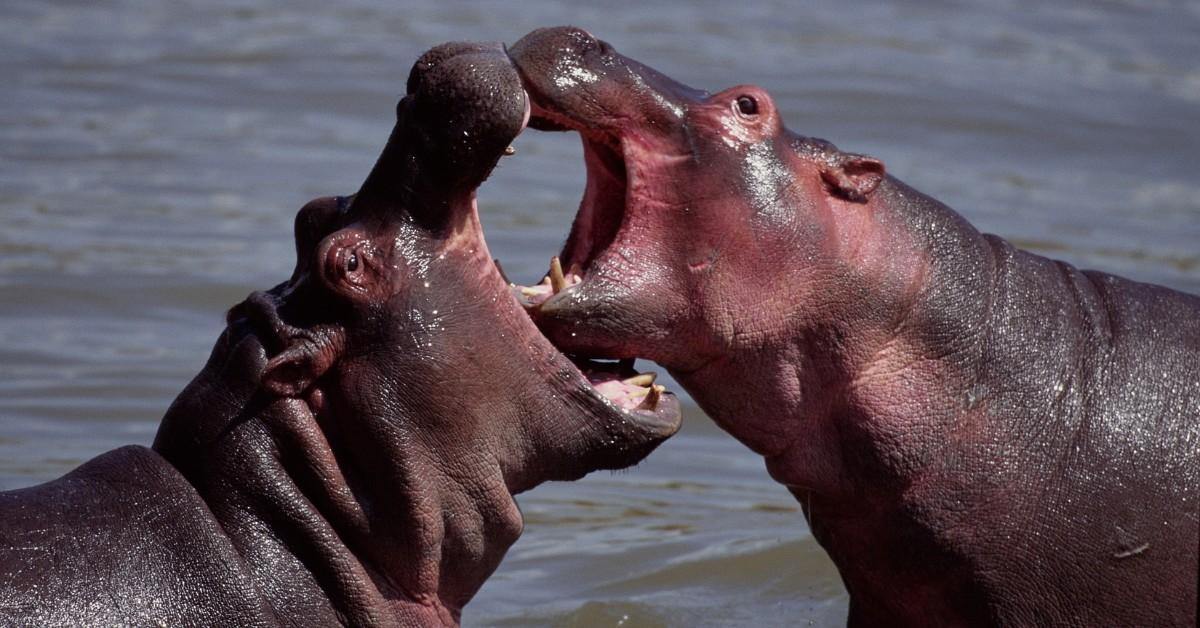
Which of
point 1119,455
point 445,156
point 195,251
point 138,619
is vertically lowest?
point 195,251

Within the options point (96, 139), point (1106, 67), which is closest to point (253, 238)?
point (96, 139)

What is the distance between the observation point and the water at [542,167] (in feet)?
28.3

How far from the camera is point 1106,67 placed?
1716 centimetres

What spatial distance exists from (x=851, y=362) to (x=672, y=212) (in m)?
0.68

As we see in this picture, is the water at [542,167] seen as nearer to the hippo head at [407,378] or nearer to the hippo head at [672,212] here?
the hippo head at [672,212]

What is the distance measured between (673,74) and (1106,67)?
420 cm

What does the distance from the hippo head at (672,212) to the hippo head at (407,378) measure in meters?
0.27

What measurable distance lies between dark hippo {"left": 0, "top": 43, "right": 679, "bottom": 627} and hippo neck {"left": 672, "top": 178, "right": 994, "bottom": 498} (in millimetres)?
782

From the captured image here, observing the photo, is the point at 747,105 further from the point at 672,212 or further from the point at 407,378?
the point at 407,378

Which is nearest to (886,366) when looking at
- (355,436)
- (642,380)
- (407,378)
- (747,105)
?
(642,380)

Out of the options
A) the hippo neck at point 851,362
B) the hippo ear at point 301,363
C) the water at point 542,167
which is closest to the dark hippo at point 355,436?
the hippo ear at point 301,363

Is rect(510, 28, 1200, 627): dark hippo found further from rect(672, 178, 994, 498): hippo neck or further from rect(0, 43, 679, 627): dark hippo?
rect(0, 43, 679, 627): dark hippo

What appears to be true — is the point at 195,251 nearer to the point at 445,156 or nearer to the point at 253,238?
the point at 253,238

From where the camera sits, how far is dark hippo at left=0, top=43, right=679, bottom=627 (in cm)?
488
